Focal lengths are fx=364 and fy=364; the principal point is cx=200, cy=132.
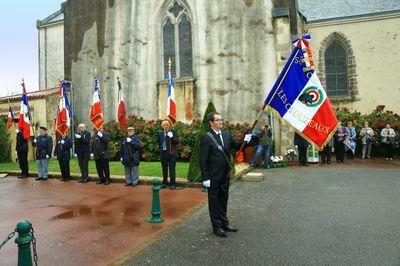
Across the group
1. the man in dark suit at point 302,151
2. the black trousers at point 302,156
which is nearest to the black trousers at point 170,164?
the man in dark suit at point 302,151

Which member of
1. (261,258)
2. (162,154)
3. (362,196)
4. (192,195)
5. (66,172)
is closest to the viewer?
(261,258)

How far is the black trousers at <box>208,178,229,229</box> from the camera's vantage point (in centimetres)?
609

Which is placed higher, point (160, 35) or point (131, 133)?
point (160, 35)

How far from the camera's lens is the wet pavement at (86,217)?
5.44m

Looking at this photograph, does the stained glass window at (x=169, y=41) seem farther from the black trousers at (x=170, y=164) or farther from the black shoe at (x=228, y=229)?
the black shoe at (x=228, y=229)

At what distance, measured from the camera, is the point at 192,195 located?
9.48m

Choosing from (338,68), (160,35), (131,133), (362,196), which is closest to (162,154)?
(131,133)

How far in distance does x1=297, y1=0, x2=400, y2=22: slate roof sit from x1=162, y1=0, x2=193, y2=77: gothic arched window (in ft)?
27.4

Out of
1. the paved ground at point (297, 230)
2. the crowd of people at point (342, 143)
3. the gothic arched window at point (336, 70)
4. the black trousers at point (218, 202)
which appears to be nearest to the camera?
the paved ground at point (297, 230)

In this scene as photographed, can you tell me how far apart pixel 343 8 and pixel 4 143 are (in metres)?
21.0

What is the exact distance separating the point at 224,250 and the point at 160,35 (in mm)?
15200

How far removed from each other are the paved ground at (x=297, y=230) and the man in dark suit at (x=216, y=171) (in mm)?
362

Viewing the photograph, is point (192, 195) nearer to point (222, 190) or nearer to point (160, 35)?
point (222, 190)

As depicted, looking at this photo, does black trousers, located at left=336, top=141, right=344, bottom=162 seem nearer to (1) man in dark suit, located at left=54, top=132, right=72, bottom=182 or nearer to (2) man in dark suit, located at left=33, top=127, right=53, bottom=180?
(1) man in dark suit, located at left=54, top=132, right=72, bottom=182
